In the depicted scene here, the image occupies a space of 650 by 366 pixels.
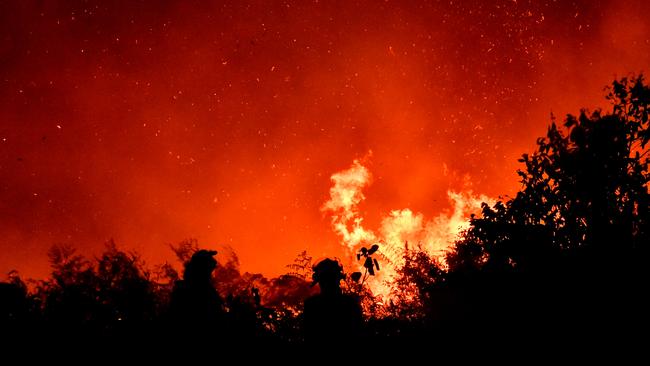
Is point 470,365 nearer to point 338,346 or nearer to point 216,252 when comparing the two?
point 338,346

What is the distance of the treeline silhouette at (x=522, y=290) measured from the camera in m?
5.89

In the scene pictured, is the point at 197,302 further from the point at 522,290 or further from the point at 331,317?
the point at 522,290

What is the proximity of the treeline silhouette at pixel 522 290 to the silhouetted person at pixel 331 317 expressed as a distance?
2cm

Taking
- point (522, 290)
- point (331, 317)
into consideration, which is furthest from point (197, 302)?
point (522, 290)

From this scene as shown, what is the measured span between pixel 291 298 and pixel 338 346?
71104mm

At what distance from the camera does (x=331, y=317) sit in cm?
560

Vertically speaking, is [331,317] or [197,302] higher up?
[197,302]

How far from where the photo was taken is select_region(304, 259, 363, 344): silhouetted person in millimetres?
5578

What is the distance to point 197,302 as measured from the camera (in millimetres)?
5621

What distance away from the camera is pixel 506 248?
16.8 metres

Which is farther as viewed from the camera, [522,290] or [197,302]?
[522,290]

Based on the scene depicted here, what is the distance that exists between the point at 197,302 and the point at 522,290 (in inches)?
441

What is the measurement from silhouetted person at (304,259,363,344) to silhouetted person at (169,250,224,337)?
1.57 metres

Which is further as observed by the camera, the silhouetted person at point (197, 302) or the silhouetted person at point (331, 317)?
the silhouetted person at point (331, 317)
